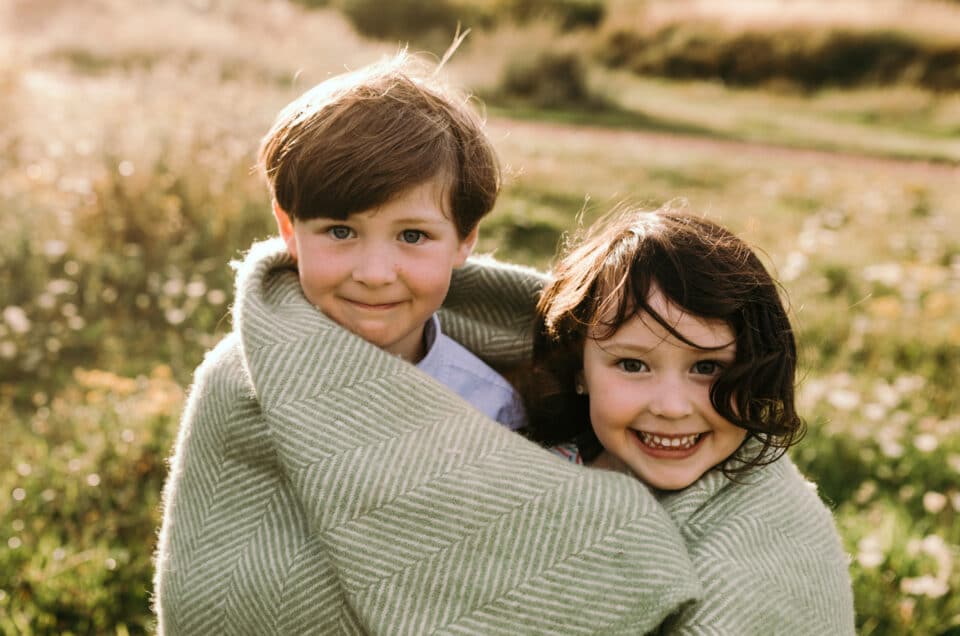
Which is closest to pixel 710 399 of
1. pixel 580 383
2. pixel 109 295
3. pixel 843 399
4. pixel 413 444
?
pixel 580 383

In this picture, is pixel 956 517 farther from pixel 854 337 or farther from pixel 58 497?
pixel 58 497

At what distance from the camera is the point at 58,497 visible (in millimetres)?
3117

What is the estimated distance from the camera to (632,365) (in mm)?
1946

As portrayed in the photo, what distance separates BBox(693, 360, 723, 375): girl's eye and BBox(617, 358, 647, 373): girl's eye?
106 millimetres

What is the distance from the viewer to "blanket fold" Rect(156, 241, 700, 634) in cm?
167

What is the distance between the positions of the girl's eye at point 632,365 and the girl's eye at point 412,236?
0.51m

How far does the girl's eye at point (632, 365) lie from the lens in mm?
1933

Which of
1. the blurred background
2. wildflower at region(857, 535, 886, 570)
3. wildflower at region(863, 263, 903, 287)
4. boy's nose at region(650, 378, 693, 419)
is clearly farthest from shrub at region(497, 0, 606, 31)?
boy's nose at region(650, 378, 693, 419)

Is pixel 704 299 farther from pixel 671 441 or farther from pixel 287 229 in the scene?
pixel 287 229

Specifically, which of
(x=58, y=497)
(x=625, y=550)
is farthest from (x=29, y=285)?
(x=625, y=550)

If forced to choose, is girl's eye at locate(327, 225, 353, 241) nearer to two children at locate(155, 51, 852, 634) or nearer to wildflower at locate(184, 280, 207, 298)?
two children at locate(155, 51, 852, 634)

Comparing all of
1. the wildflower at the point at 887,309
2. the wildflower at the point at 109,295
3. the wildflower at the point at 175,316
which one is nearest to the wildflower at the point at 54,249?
the wildflower at the point at 109,295

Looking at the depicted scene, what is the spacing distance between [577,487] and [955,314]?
152 inches

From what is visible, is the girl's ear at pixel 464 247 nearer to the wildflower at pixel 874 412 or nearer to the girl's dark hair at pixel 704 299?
the girl's dark hair at pixel 704 299
